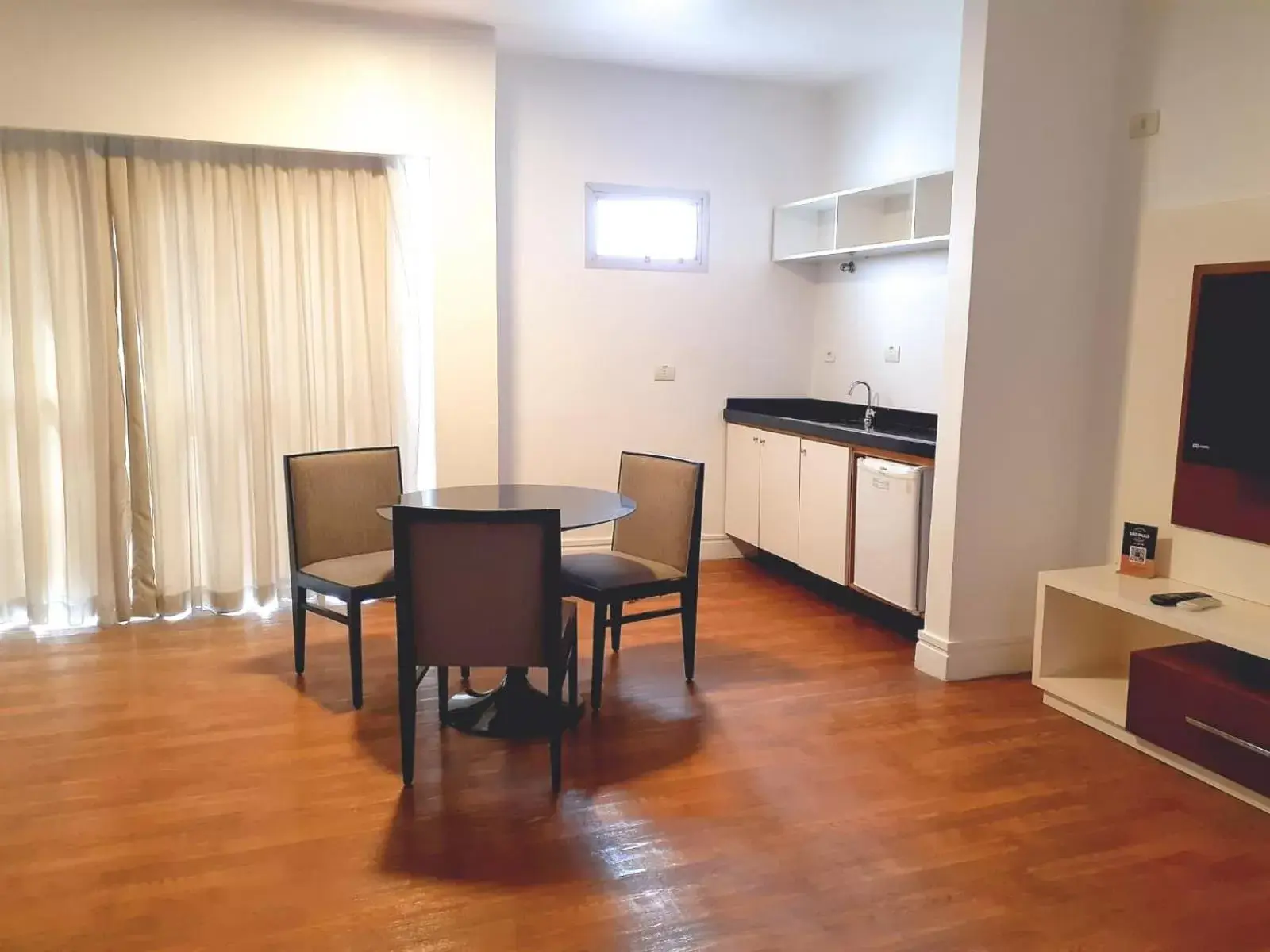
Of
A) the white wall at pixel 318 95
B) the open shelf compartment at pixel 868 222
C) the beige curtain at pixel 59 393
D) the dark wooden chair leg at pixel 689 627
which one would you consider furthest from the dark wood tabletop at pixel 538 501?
the open shelf compartment at pixel 868 222

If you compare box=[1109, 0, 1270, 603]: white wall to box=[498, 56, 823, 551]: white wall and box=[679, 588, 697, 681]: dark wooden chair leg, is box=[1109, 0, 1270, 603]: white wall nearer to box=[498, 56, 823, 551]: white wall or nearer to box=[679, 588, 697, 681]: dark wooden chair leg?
box=[679, 588, 697, 681]: dark wooden chair leg

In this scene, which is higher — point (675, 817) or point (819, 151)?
point (819, 151)

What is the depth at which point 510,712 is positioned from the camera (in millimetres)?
3230

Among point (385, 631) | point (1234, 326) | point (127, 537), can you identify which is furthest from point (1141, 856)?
point (127, 537)

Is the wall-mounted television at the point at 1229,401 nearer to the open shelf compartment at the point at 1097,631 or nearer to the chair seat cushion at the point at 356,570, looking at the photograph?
the open shelf compartment at the point at 1097,631

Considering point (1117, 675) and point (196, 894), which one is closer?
point (196, 894)

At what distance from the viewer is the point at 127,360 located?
163 inches

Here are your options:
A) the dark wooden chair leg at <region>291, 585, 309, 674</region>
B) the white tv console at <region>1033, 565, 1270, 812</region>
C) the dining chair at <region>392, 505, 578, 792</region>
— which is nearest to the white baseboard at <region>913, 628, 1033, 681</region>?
the white tv console at <region>1033, 565, 1270, 812</region>

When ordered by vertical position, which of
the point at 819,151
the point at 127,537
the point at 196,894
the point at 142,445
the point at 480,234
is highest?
the point at 819,151

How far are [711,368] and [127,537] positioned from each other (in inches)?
125

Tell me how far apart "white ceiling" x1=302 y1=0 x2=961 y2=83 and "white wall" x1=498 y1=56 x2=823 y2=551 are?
0.27 meters

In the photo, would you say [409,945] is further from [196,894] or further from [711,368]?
[711,368]

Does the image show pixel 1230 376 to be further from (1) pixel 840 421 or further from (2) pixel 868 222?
(1) pixel 840 421

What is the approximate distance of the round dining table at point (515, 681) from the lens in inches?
123
